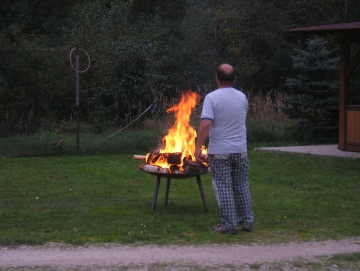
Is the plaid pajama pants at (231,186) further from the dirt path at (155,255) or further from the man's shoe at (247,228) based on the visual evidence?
the dirt path at (155,255)

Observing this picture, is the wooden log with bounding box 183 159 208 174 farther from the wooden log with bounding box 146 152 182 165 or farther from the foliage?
the foliage

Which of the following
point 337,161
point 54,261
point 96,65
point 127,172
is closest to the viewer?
point 54,261

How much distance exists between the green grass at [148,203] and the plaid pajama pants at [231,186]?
22 cm

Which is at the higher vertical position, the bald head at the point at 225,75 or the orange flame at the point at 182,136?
the bald head at the point at 225,75

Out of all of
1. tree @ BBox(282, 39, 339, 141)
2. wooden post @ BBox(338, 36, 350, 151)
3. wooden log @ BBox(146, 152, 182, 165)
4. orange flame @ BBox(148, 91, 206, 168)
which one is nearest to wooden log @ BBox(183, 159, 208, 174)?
wooden log @ BBox(146, 152, 182, 165)

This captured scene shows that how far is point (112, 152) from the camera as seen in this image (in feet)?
51.0

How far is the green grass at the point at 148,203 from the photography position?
7.56m

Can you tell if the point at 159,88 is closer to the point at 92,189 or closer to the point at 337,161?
the point at 337,161

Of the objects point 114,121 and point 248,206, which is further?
point 114,121

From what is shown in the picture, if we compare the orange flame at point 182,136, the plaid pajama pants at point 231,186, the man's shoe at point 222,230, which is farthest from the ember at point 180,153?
the man's shoe at point 222,230

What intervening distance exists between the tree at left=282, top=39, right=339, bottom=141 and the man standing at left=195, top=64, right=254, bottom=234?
11.2m

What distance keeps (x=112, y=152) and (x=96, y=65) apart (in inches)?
97.1

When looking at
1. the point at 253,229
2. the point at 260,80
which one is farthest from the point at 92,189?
the point at 260,80

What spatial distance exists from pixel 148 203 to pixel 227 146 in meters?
2.46
